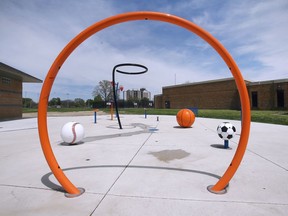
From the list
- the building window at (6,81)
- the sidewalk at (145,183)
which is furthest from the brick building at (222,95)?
the building window at (6,81)

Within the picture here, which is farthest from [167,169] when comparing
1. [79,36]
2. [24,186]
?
[79,36]

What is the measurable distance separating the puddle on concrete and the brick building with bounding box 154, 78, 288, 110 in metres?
36.4

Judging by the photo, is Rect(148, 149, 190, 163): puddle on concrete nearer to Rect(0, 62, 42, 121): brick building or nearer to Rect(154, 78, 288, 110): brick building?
Rect(0, 62, 42, 121): brick building

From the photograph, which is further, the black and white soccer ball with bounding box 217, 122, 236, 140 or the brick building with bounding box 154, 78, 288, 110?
the brick building with bounding box 154, 78, 288, 110

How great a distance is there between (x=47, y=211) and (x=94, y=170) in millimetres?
1742

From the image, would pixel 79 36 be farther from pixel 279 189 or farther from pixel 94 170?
pixel 279 189

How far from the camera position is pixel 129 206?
2.94m

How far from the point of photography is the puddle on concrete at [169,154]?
5516 mm

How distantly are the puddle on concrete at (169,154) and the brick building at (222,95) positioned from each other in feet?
119

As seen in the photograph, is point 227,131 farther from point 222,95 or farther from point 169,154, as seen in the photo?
point 222,95

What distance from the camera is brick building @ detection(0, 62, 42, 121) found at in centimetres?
1989

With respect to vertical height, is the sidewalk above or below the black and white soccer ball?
below

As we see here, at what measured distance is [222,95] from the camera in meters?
43.9

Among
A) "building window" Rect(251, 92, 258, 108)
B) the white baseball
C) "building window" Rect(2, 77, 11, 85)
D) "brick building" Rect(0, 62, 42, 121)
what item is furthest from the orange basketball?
"building window" Rect(251, 92, 258, 108)
